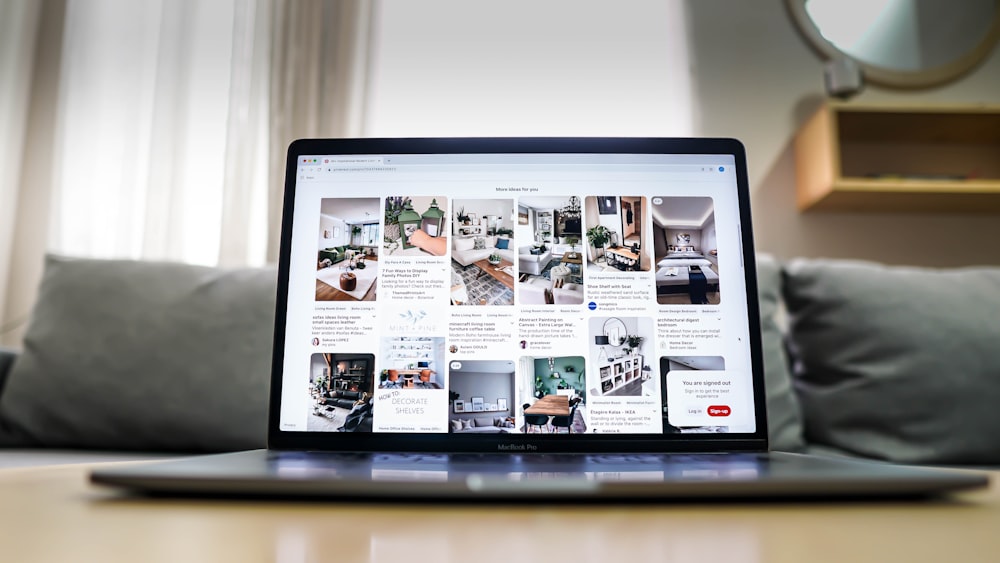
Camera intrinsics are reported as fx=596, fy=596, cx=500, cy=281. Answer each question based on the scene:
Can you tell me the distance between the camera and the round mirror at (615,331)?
0.59 meters

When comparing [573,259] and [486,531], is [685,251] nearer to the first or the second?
[573,259]

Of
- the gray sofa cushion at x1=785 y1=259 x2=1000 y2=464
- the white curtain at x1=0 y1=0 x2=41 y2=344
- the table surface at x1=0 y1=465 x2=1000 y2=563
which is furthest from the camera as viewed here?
the white curtain at x1=0 y1=0 x2=41 y2=344

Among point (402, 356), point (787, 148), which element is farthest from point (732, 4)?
point (402, 356)

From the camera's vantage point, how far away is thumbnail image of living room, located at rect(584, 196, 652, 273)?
1.99ft

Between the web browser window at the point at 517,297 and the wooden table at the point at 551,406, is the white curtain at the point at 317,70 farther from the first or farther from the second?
the wooden table at the point at 551,406

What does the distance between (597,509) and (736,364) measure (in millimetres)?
318

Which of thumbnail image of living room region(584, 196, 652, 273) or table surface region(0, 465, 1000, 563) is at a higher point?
thumbnail image of living room region(584, 196, 652, 273)

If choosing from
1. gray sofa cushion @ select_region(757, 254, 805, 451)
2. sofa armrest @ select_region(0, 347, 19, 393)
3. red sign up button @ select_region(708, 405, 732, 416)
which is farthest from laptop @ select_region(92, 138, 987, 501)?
sofa armrest @ select_region(0, 347, 19, 393)

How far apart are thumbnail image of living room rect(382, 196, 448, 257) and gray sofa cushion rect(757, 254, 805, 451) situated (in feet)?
2.57

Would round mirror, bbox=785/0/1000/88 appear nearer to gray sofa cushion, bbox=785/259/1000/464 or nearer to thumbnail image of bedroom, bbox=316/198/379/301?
gray sofa cushion, bbox=785/259/1000/464

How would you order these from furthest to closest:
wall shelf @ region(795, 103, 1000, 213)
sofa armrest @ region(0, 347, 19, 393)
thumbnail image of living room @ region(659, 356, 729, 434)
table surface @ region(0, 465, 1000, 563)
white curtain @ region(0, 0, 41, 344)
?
white curtain @ region(0, 0, 41, 344) → wall shelf @ region(795, 103, 1000, 213) → sofa armrest @ region(0, 347, 19, 393) → thumbnail image of living room @ region(659, 356, 729, 434) → table surface @ region(0, 465, 1000, 563)

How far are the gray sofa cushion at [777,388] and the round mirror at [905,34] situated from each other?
1.24 meters

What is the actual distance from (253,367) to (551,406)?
0.80m

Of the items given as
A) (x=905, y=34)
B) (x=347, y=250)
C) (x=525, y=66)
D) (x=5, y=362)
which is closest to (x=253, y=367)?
(x=5, y=362)
